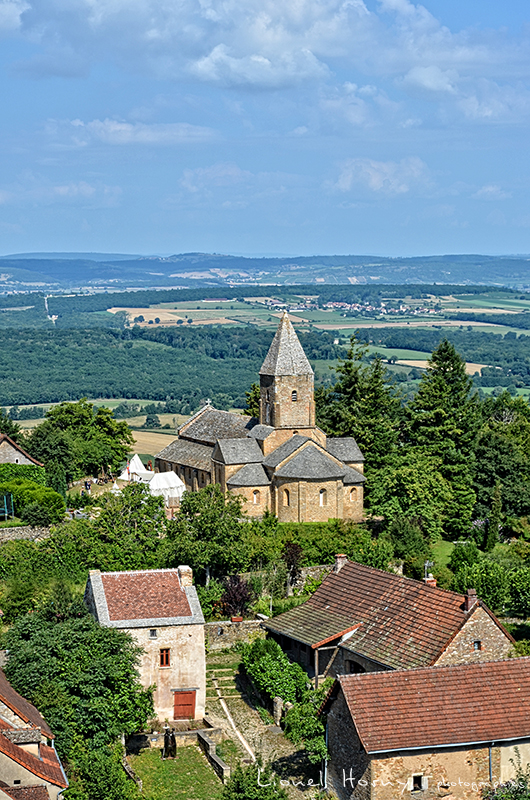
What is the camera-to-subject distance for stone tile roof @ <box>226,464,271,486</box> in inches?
2468

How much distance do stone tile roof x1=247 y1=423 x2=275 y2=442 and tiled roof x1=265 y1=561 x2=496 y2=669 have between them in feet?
76.9

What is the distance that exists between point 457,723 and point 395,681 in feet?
6.48

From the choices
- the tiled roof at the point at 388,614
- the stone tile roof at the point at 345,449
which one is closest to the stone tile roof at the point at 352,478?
the stone tile roof at the point at 345,449

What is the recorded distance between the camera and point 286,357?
64.8 m

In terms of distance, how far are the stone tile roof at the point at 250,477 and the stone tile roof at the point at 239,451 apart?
1.43 feet

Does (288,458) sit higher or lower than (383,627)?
higher

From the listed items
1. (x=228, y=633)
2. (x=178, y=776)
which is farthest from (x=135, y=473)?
(x=178, y=776)

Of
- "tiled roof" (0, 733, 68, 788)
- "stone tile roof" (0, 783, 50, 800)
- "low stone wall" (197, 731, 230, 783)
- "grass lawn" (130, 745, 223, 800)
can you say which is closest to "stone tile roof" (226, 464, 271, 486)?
"low stone wall" (197, 731, 230, 783)

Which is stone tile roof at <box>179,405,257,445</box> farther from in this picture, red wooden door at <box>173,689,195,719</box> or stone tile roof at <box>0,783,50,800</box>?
stone tile roof at <box>0,783,50,800</box>

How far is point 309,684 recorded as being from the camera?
124 ft

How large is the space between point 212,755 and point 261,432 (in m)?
32.7

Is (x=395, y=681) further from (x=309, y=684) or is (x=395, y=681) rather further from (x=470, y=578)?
(x=470, y=578)

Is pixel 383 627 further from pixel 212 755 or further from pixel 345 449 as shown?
pixel 345 449

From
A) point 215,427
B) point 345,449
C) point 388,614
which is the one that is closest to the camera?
point 388,614
